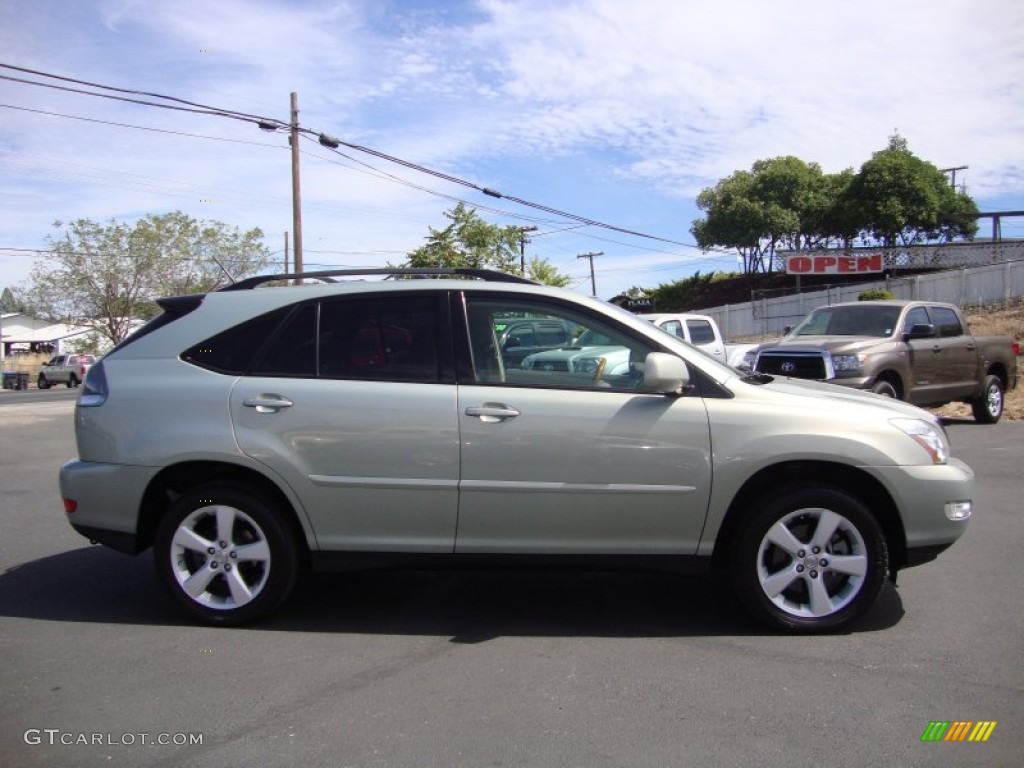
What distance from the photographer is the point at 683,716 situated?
3395mm

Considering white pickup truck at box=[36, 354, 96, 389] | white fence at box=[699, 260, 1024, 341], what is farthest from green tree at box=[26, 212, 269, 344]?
white fence at box=[699, 260, 1024, 341]

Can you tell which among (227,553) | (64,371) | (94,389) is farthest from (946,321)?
(64,371)

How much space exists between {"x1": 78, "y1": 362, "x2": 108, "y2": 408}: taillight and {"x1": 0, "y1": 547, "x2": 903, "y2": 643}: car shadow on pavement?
1190 millimetres

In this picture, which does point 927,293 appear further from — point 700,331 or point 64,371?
point 64,371

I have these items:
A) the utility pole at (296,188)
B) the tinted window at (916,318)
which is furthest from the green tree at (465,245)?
the tinted window at (916,318)

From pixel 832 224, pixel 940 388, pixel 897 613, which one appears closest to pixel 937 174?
pixel 832 224

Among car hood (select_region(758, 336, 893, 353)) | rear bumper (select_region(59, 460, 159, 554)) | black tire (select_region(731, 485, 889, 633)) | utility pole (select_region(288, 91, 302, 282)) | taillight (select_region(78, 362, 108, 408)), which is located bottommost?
black tire (select_region(731, 485, 889, 633))

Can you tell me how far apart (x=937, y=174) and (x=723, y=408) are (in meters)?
47.1

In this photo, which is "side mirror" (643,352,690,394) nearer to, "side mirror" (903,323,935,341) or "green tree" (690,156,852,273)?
"side mirror" (903,323,935,341)

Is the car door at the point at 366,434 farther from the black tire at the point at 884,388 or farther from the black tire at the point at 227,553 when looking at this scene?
the black tire at the point at 884,388

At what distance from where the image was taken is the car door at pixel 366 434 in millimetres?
4188

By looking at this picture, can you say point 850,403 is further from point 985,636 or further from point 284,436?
point 284,436

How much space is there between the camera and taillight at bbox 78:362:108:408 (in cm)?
445

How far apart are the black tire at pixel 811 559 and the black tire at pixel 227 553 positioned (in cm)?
233
